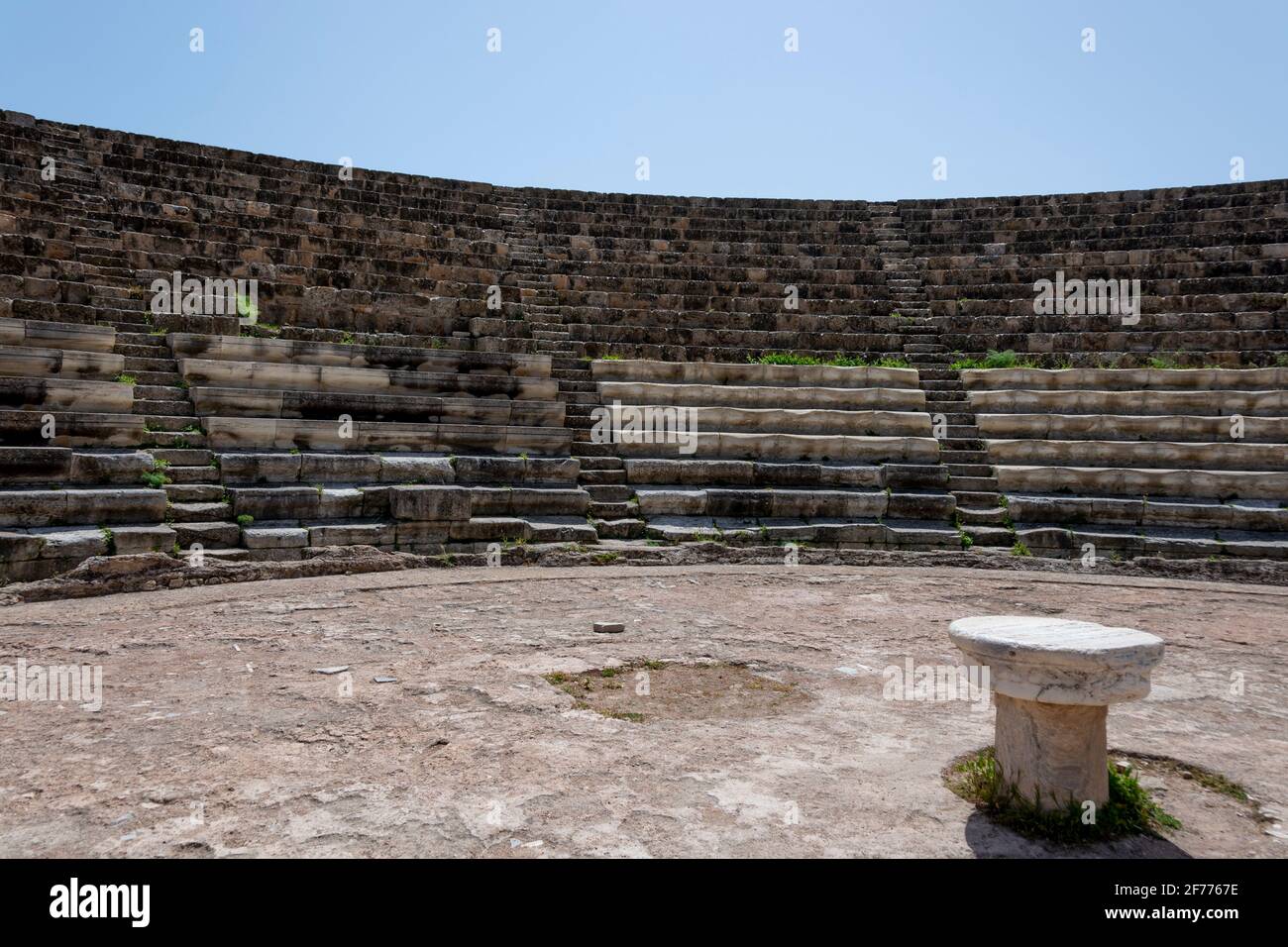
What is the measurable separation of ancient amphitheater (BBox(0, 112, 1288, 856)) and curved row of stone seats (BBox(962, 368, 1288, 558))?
1.9 inches

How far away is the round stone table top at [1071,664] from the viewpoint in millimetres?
3145

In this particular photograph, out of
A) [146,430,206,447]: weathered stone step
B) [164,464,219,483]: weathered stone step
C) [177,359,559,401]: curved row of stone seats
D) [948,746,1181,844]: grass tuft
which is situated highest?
[177,359,559,401]: curved row of stone seats

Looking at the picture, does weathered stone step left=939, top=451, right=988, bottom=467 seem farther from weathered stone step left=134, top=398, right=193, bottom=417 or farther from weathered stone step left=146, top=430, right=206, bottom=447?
weathered stone step left=134, top=398, right=193, bottom=417

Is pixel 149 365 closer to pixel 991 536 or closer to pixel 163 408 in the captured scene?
pixel 163 408

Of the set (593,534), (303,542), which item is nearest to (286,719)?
(303,542)

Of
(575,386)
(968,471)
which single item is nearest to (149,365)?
(575,386)

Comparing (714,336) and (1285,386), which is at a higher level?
(714,336)

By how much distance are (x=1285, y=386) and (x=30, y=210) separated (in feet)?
51.8

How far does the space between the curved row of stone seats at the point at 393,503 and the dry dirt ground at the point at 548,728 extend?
115 cm

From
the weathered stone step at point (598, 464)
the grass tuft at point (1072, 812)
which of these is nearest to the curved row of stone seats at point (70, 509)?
the weathered stone step at point (598, 464)

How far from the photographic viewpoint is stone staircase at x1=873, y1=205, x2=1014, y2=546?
10.2 meters

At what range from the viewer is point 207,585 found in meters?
7.42

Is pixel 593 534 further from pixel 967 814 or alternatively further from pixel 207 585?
pixel 967 814

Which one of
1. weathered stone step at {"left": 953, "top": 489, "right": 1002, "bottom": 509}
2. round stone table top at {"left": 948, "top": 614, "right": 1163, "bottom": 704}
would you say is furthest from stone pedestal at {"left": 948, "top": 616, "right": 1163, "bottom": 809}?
weathered stone step at {"left": 953, "top": 489, "right": 1002, "bottom": 509}
